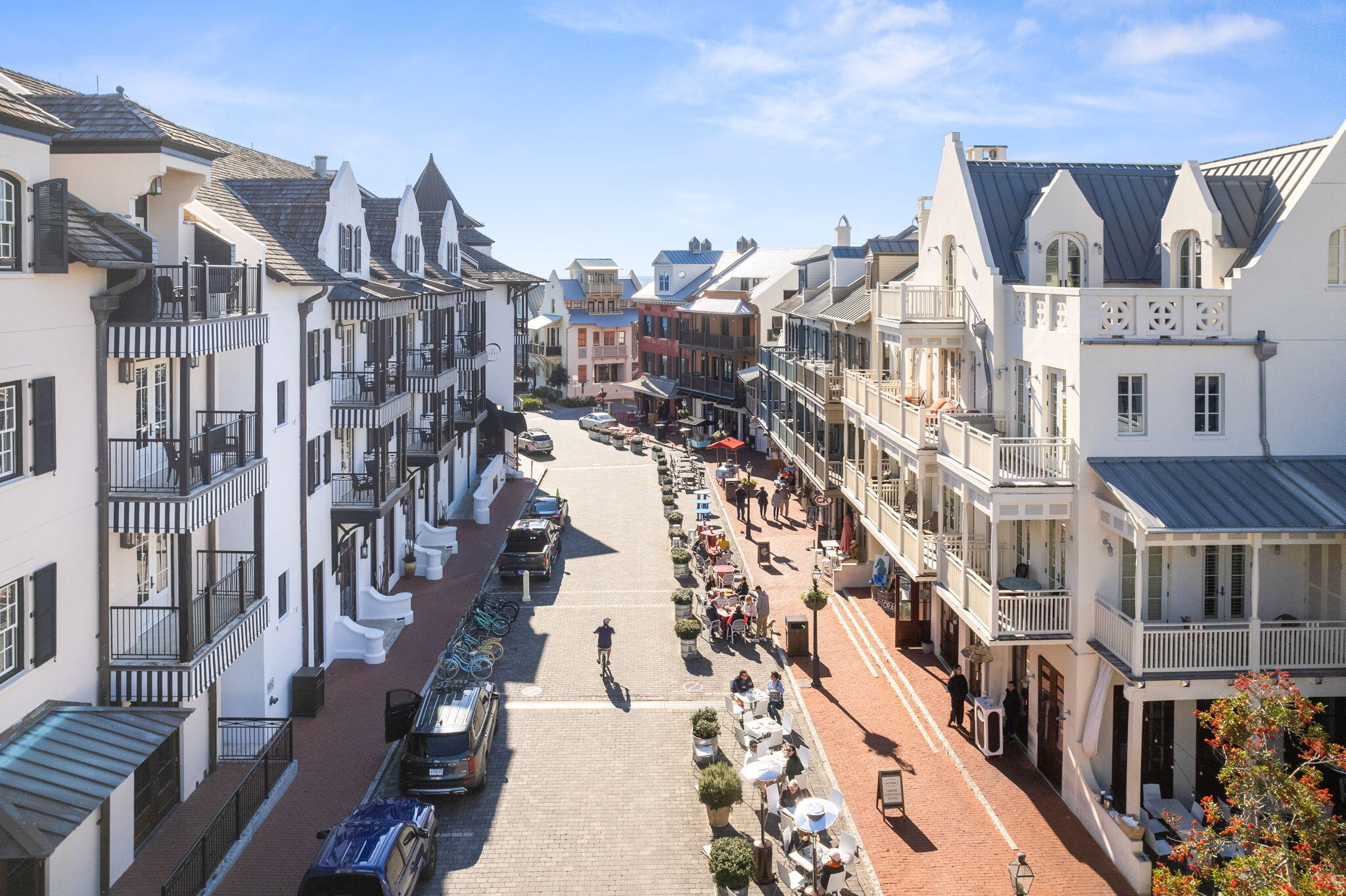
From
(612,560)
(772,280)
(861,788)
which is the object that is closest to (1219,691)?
(861,788)

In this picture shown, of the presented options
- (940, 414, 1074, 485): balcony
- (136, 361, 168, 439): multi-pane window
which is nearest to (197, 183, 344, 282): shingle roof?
(136, 361, 168, 439): multi-pane window

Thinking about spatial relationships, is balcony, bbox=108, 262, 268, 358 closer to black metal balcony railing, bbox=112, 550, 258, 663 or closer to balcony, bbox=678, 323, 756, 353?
black metal balcony railing, bbox=112, 550, 258, 663

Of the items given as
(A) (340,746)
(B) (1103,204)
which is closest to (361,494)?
(A) (340,746)

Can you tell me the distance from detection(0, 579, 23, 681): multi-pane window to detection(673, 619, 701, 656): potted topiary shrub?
683 inches

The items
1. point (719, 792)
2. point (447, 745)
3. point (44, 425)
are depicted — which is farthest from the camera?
point (447, 745)

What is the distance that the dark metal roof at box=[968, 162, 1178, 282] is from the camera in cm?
2453

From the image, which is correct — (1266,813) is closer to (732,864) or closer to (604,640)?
(732,864)

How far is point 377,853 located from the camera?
15711 millimetres

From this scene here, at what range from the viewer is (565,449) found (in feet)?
236

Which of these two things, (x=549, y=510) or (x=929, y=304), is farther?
(x=549, y=510)

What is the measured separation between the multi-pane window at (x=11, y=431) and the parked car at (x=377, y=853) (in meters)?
6.76

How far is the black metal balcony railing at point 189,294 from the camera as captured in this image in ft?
54.6

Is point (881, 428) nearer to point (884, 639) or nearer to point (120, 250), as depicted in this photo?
point (884, 639)

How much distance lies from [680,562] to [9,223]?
26483 mm
